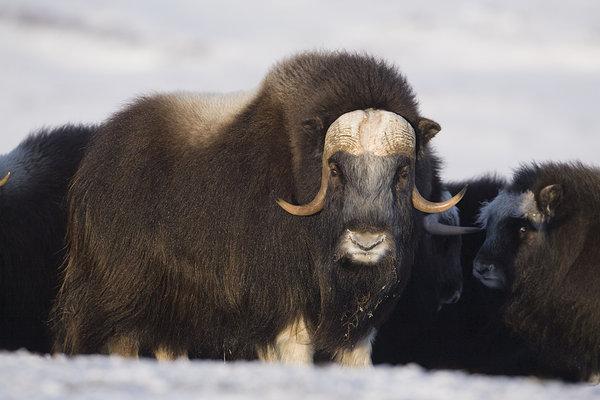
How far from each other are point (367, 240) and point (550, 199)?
1.79 meters

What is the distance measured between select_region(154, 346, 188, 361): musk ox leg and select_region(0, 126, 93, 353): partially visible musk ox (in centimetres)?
96

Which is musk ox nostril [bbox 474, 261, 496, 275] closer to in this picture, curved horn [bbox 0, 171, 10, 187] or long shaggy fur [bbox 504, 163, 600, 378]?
long shaggy fur [bbox 504, 163, 600, 378]

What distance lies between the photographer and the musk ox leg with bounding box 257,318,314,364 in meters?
6.07

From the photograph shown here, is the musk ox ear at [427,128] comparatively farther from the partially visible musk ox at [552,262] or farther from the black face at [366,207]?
the partially visible musk ox at [552,262]

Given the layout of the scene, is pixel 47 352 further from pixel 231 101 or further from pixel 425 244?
pixel 425 244

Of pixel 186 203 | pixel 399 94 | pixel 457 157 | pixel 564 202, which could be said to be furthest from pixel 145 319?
pixel 457 157

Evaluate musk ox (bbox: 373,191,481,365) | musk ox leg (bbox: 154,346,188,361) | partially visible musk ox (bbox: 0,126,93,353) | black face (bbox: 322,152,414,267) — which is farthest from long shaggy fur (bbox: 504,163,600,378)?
partially visible musk ox (bbox: 0,126,93,353)

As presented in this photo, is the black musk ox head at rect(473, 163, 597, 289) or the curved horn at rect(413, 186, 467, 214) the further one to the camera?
the black musk ox head at rect(473, 163, 597, 289)

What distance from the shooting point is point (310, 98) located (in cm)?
611

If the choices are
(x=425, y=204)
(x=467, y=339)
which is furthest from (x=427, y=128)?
(x=467, y=339)

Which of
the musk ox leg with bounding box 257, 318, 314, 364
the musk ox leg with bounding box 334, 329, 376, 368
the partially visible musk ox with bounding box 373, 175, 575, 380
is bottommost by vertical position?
the partially visible musk ox with bounding box 373, 175, 575, 380

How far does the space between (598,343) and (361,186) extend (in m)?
1.98

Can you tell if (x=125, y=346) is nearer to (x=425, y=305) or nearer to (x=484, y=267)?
(x=425, y=305)

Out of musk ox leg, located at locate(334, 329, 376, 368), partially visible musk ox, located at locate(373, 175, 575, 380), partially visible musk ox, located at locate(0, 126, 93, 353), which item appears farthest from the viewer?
partially visible musk ox, located at locate(373, 175, 575, 380)
